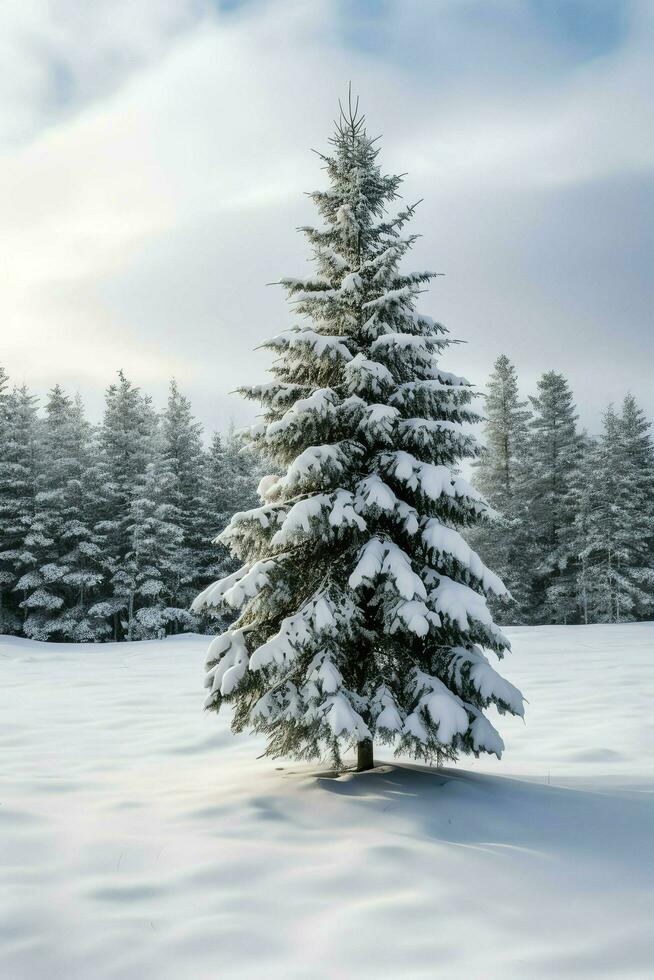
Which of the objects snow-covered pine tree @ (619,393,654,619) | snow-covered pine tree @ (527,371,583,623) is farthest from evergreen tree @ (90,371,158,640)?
snow-covered pine tree @ (619,393,654,619)

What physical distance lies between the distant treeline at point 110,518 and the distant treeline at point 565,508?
15.3 metres

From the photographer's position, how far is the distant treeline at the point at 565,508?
117 feet

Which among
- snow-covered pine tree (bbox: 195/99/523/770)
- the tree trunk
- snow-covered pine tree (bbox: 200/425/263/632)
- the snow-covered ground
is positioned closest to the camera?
the snow-covered ground

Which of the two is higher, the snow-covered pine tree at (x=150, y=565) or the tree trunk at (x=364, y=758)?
the snow-covered pine tree at (x=150, y=565)

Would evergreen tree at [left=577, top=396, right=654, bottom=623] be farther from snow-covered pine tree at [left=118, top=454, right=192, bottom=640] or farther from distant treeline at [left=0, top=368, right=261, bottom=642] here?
snow-covered pine tree at [left=118, top=454, right=192, bottom=640]

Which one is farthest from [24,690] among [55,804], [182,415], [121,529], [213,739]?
[182,415]

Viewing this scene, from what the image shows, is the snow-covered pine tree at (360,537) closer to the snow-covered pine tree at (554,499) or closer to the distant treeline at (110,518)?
the distant treeline at (110,518)

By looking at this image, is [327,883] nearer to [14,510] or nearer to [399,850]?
[399,850]

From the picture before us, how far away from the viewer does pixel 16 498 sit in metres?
34.5

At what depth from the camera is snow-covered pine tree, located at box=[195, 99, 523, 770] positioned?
6.58m

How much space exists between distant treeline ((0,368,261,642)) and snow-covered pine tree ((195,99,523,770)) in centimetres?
2483

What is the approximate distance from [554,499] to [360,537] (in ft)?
114

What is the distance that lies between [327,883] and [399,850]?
0.77 meters

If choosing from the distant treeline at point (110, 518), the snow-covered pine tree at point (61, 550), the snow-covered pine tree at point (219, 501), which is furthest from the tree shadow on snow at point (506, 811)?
the snow-covered pine tree at point (219, 501)
